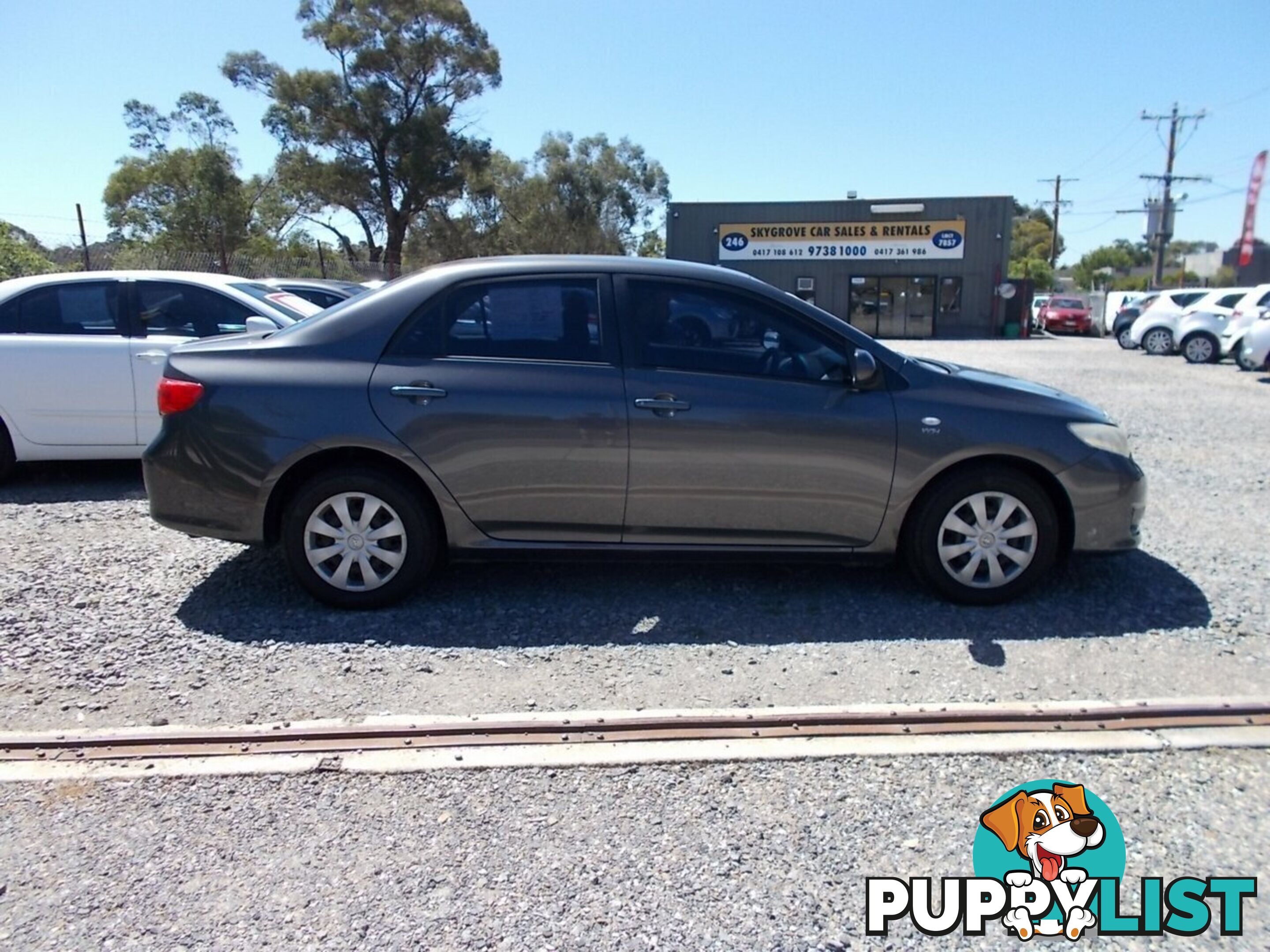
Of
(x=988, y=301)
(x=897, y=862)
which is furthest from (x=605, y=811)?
(x=988, y=301)

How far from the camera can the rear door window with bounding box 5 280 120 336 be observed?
622 cm

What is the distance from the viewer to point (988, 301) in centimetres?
3422

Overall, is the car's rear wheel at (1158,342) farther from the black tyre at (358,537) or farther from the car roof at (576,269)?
the black tyre at (358,537)

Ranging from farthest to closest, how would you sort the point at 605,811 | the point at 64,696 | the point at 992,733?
the point at 64,696 < the point at 992,733 < the point at 605,811

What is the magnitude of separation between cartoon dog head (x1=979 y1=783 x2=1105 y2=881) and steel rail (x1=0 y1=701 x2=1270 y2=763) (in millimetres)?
395

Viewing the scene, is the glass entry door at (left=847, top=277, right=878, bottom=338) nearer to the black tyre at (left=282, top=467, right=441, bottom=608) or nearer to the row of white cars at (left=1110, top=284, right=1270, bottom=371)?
the row of white cars at (left=1110, top=284, right=1270, bottom=371)

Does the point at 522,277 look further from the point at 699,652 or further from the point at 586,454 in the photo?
the point at 699,652

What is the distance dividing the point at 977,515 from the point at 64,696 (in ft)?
13.2

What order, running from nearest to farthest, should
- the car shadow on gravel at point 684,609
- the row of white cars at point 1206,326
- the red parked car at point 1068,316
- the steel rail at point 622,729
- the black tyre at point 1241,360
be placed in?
1. the steel rail at point 622,729
2. the car shadow on gravel at point 684,609
3. the row of white cars at point 1206,326
4. the black tyre at point 1241,360
5. the red parked car at point 1068,316

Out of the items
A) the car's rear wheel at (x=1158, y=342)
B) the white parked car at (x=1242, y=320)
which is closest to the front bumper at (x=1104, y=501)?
the white parked car at (x=1242, y=320)

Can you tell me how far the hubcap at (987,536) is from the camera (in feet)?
13.4

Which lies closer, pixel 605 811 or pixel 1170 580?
pixel 605 811

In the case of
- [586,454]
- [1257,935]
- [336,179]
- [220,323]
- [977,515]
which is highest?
[336,179]

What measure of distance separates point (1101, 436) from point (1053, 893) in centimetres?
252
